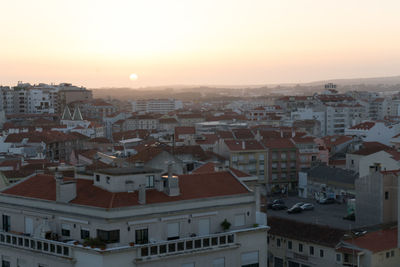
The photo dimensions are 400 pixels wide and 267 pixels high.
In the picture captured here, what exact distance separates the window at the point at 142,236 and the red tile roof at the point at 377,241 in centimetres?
1183

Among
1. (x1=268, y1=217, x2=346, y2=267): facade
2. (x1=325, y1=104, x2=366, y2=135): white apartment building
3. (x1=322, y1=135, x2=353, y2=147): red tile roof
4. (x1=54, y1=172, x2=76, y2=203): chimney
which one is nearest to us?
(x1=54, y1=172, x2=76, y2=203): chimney

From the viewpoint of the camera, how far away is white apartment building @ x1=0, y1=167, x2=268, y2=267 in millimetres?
23609

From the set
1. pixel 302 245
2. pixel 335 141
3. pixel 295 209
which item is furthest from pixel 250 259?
pixel 335 141

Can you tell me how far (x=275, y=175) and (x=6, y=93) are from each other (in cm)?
10007

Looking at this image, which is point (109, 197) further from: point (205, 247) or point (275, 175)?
point (275, 175)

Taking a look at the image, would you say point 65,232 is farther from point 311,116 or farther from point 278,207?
point 311,116

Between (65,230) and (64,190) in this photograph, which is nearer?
(65,230)

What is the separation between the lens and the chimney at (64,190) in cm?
2494

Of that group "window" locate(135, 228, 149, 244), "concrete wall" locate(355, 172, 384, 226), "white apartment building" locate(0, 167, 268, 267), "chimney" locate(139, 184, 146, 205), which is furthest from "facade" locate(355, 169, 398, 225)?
"chimney" locate(139, 184, 146, 205)

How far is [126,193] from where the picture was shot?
25000 millimetres

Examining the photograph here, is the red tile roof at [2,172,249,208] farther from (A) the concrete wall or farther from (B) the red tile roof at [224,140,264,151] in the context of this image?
(B) the red tile roof at [224,140,264,151]

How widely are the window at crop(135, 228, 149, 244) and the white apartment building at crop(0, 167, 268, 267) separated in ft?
0.13

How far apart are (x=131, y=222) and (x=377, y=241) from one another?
14030mm

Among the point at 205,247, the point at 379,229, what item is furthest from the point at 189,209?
the point at 379,229
